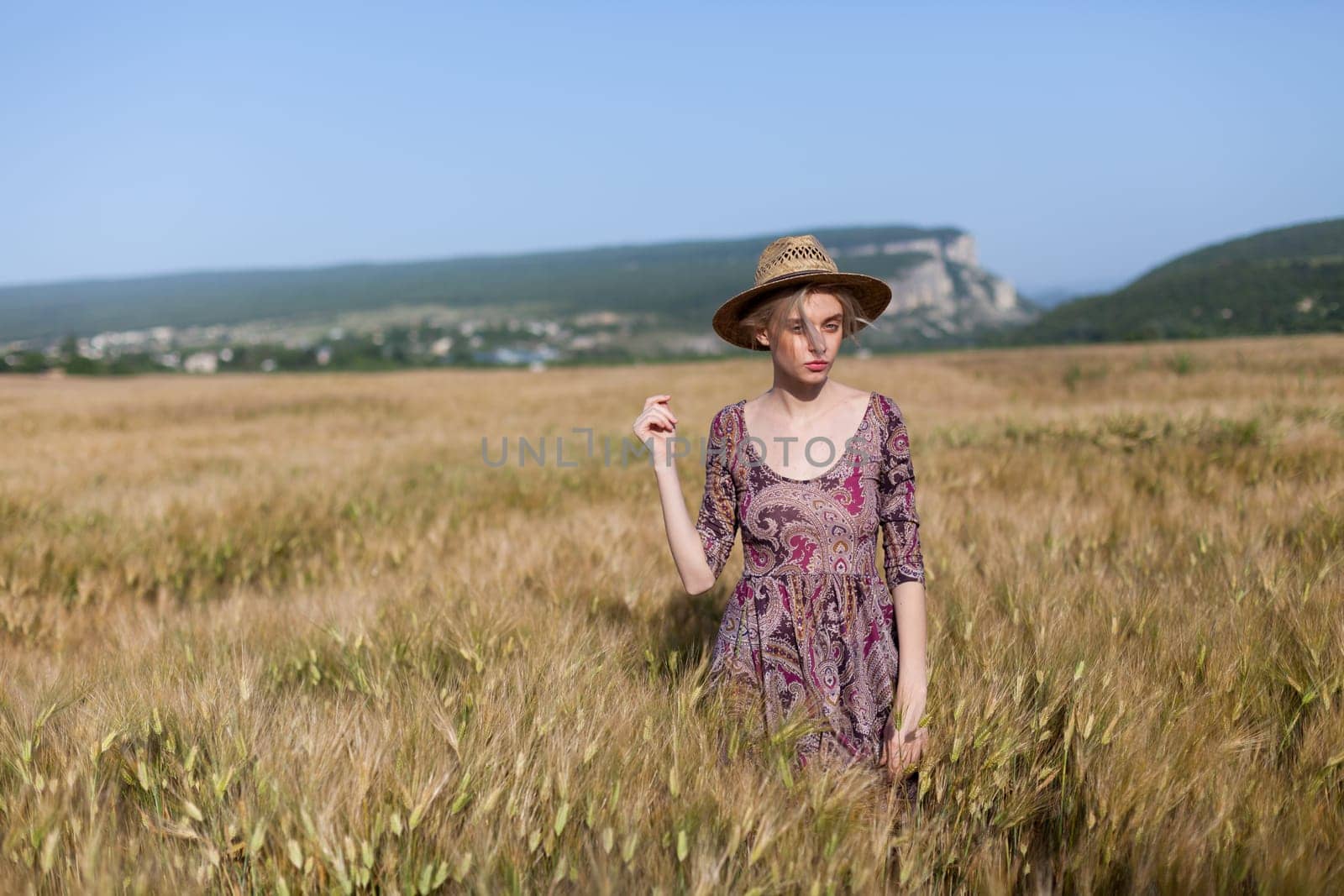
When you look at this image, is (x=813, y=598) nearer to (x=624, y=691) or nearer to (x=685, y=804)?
(x=624, y=691)

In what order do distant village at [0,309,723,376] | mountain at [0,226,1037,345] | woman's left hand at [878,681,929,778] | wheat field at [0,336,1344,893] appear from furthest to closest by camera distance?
1. mountain at [0,226,1037,345]
2. distant village at [0,309,723,376]
3. woman's left hand at [878,681,929,778]
4. wheat field at [0,336,1344,893]

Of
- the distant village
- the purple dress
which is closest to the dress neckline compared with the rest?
the purple dress

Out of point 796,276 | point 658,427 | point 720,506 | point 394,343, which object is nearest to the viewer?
point 796,276

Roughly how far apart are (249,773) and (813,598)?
1.21m

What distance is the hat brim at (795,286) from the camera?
1.78 meters

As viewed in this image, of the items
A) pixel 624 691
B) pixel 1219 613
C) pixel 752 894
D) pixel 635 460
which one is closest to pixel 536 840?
pixel 752 894

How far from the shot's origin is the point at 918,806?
1606 millimetres

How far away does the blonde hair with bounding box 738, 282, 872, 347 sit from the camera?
1.81 metres

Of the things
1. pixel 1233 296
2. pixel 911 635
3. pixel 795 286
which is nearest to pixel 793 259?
pixel 795 286

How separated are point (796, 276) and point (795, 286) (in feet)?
0.29

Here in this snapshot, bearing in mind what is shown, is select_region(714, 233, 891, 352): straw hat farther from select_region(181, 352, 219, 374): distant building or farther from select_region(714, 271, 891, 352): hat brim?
select_region(181, 352, 219, 374): distant building

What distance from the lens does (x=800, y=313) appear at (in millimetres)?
1810

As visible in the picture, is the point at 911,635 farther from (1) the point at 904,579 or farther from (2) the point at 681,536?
(2) the point at 681,536

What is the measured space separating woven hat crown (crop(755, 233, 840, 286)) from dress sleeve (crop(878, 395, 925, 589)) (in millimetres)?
385
